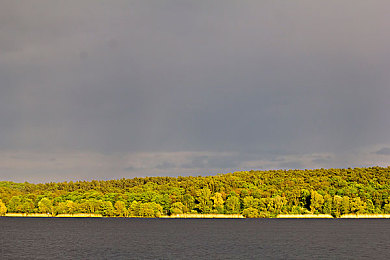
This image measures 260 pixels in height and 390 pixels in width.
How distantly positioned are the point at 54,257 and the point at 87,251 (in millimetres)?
13372

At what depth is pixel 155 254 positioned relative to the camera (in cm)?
10206

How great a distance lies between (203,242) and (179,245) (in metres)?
11.4

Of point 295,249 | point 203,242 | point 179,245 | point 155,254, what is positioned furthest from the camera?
point 203,242

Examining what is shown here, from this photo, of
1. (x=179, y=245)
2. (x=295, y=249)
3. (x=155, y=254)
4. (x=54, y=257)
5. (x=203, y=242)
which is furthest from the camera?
(x=203, y=242)

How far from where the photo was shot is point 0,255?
96.6 meters

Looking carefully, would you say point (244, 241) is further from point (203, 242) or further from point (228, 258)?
point (228, 258)

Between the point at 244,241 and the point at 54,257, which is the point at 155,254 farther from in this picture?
the point at 244,241

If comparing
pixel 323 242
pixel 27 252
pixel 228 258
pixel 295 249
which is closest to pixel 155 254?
pixel 228 258

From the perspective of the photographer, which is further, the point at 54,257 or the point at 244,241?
the point at 244,241

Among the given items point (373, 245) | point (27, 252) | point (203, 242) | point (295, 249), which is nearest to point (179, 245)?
point (203, 242)

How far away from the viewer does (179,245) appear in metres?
124

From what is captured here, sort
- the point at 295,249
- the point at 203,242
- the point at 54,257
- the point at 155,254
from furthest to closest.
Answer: the point at 203,242, the point at 295,249, the point at 155,254, the point at 54,257

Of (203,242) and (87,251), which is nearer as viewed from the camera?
(87,251)

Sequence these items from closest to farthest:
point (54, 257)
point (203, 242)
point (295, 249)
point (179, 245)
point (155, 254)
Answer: point (54, 257)
point (155, 254)
point (295, 249)
point (179, 245)
point (203, 242)
